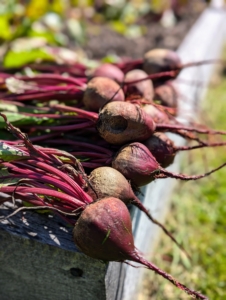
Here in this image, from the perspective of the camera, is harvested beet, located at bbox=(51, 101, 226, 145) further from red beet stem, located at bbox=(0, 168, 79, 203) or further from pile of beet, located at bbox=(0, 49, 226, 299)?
red beet stem, located at bbox=(0, 168, 79, 203)

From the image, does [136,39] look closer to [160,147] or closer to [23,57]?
[23,57]

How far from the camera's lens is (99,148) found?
4.58 feet

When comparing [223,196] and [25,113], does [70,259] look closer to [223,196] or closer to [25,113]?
[25,113]

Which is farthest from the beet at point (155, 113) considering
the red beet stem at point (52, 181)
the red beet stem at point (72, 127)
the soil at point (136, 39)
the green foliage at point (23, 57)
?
the soil at point (136, 39)

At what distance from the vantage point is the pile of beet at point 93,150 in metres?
1.12

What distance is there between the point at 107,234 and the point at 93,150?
1.32ft

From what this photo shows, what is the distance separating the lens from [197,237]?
7.30 ft

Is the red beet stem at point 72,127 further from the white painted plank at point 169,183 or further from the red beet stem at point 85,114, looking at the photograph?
the white painted plank at point 169,183

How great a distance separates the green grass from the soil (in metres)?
1.04

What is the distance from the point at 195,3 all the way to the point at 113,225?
3985 millimetres

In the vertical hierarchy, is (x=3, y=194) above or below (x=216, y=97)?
below

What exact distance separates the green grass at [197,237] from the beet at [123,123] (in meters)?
0.51

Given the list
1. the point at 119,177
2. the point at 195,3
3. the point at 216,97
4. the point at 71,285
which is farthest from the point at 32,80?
the point at 195,3

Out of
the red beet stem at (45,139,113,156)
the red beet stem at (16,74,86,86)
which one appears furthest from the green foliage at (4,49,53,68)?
the red beet stem at (45,139,113,156)
